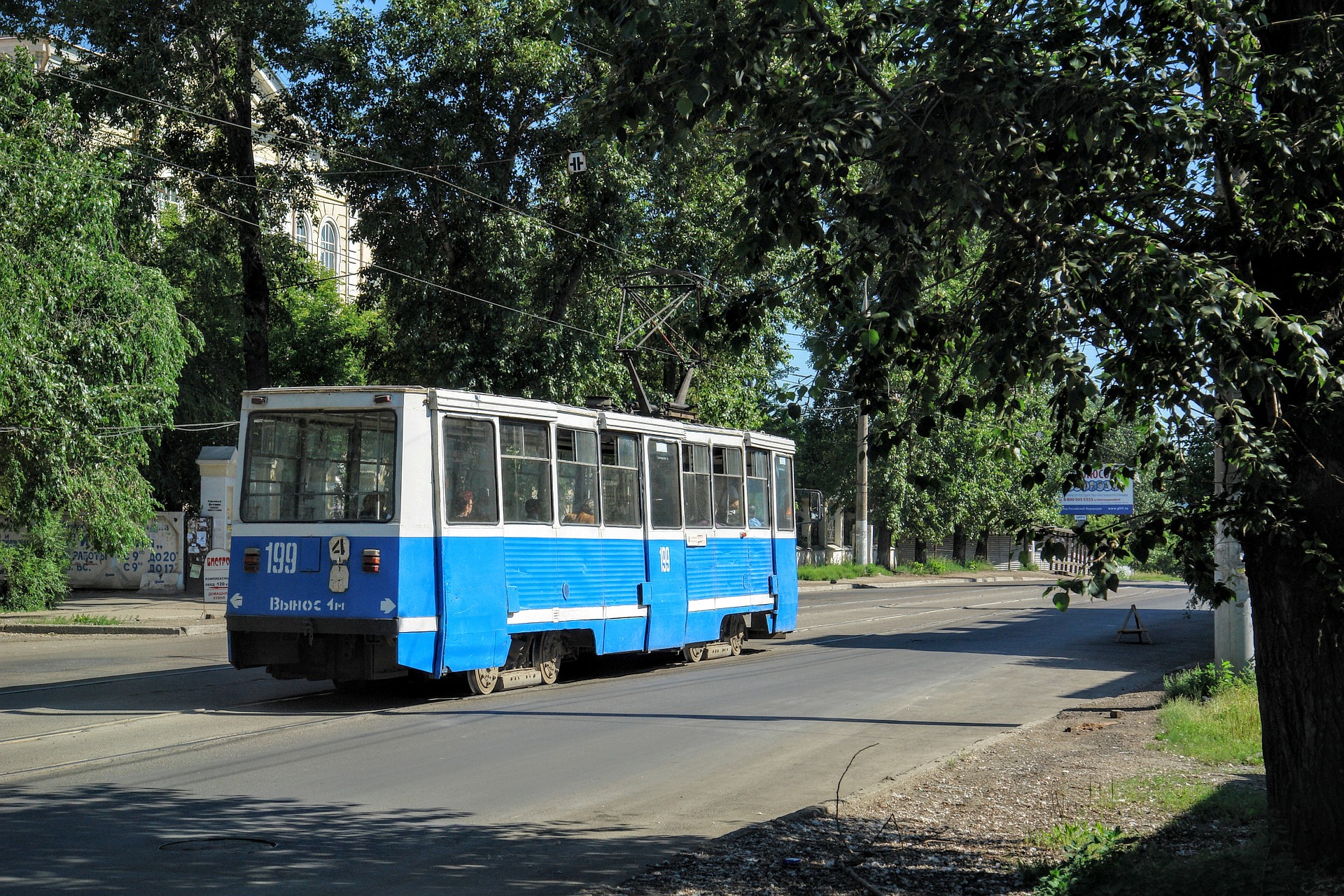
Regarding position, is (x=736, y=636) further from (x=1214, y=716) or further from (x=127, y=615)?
(x=127, y=615)

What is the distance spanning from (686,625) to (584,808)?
365 inches

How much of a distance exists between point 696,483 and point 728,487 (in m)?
1.08

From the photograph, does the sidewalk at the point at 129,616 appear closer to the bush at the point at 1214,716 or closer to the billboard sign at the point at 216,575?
the billboard sign at the point at 216,575

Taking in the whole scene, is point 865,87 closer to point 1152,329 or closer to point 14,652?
point 1152,329

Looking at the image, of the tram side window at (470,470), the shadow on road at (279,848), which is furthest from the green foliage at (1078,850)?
the tram side window at (470,470)

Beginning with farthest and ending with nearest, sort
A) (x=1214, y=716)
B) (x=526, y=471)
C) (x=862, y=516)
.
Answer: (x=862, y=516) → (x=526, y=471) → (x=1214, y=716)

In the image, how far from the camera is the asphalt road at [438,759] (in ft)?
21.9

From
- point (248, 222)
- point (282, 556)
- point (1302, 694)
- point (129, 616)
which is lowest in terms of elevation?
point (129, 616)

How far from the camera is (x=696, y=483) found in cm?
1764

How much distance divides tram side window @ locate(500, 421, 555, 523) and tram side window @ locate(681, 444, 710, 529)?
3203mm

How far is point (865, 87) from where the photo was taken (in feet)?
20.5

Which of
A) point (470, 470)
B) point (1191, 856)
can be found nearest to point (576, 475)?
point (470, 470)

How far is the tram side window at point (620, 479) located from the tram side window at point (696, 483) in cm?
120

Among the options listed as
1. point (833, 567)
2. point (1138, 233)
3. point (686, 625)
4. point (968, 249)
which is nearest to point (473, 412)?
point (686, 625)
